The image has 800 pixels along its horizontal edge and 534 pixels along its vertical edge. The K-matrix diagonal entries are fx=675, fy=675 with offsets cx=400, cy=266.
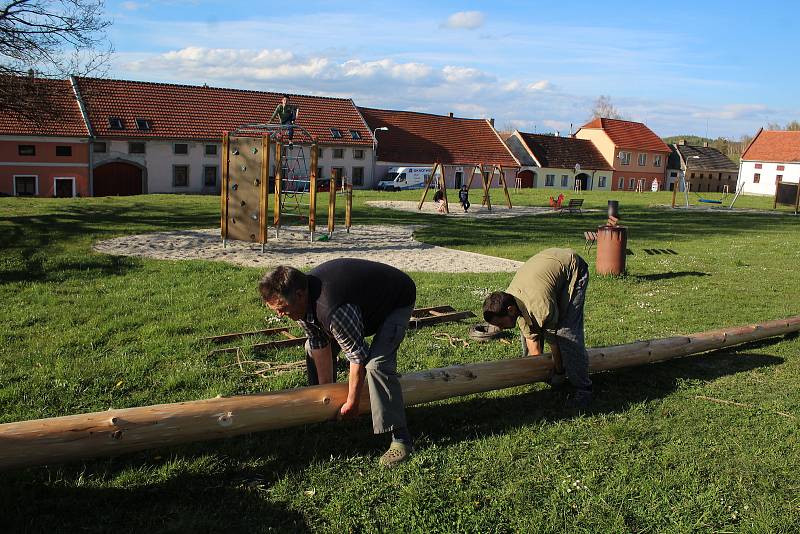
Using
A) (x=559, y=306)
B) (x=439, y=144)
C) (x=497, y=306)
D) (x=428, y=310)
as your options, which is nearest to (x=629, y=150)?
(x=439, y=144)

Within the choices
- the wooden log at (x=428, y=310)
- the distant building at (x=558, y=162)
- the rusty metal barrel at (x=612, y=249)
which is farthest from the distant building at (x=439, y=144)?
the wooden log at (x=428, y=310)

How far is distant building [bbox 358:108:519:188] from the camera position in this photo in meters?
50.2

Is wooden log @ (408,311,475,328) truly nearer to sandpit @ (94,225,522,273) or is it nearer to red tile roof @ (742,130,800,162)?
sandpit @ (94,225,522,273)

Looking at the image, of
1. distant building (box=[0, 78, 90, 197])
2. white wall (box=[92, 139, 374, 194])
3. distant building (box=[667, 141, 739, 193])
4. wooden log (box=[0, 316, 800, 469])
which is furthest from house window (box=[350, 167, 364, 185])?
wooden log (box=[0, 316, 800, 469])

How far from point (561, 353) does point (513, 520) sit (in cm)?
204

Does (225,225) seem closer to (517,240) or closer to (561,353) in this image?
(517,240)

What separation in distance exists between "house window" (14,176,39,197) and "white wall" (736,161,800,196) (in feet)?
201

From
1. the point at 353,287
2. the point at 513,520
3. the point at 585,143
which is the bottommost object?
the point at 513,520

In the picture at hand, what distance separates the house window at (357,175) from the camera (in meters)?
47.4

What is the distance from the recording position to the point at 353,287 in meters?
4.34

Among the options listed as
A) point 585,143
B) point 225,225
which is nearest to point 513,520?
point 225,225

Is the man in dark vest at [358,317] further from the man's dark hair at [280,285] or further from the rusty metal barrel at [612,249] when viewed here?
the rusty metal barrel at [612,249]

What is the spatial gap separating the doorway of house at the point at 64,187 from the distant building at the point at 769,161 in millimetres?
57683

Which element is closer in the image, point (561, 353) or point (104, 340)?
point (561, 353)
